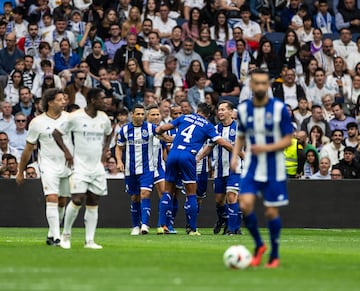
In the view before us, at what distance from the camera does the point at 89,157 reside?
17.1 metres

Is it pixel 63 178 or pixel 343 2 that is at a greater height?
pixel 343 2

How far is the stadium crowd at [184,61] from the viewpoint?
28.0 metres

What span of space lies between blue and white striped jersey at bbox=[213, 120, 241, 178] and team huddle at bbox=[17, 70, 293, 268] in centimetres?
2

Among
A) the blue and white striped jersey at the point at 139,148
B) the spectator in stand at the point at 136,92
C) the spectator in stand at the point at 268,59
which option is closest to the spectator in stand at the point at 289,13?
the spectator in stand at the point at 268,59

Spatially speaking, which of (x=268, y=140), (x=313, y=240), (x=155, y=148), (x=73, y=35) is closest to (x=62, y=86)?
(x=73, y=35)

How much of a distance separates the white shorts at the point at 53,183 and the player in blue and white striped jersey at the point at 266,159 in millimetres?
4668

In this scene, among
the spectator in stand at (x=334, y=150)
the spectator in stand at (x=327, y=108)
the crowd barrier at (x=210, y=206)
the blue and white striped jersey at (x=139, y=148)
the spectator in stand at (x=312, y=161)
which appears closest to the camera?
the blue and white striped jersey at (x=139, y=148)

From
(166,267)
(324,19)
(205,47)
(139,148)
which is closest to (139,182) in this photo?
(139,148)

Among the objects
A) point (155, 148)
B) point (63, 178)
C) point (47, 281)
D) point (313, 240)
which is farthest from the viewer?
point (155, 148)

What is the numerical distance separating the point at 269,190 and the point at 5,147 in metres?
14.8

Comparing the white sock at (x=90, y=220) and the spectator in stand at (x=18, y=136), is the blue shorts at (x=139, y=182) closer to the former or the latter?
the white sock at (x=90, y=220)

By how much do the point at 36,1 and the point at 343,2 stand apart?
8.13m

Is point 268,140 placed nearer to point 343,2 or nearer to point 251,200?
point 251,200

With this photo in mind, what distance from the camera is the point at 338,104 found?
92.7ft
